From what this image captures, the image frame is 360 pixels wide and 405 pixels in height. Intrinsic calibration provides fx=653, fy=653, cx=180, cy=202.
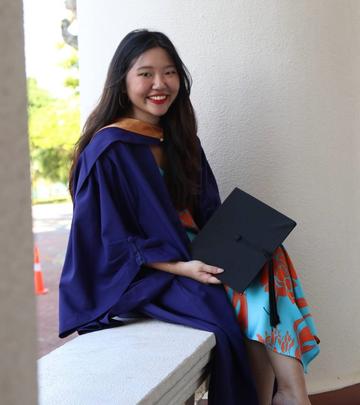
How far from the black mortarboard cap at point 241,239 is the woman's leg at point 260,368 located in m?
0.13

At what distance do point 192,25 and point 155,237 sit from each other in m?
0.97

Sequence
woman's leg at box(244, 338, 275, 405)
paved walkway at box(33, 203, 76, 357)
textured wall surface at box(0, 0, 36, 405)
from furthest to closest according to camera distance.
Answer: paved walkway at box(33, 203, 76, 357) < woman's leg at box(244, 338, 275, 405) < textured wall surface at box(0, 0, 36, 405)

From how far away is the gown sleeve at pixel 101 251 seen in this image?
2082 millimetres

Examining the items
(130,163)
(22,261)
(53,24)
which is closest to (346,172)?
(130,163)

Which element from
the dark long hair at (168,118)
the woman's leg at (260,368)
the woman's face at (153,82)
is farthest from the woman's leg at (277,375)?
the woman's face at (153,82)

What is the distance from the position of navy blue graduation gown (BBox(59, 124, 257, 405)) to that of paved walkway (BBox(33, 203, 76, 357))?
0.54 ft

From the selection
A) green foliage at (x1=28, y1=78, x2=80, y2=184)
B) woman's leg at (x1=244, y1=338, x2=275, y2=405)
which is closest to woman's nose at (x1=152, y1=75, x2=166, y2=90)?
woman's leg at (x1=244, y1=338, x2=275, y2=405)

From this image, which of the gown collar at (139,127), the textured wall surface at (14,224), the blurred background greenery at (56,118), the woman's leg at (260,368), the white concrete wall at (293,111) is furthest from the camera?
the blurred background greenery at (56,118)

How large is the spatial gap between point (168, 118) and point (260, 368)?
94cm

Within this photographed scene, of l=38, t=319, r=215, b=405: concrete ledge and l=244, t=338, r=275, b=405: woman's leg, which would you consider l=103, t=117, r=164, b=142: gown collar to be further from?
l=244, t=338, r=275, b=405: woman's leg

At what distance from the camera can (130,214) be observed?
2.17 m

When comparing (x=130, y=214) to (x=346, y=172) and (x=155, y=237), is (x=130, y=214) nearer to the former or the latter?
(x=155, y=237)

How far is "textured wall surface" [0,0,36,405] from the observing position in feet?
1.59

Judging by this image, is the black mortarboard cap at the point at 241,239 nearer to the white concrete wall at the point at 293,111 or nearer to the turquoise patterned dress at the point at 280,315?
the turquoise patterned dress at the point at 280,315
